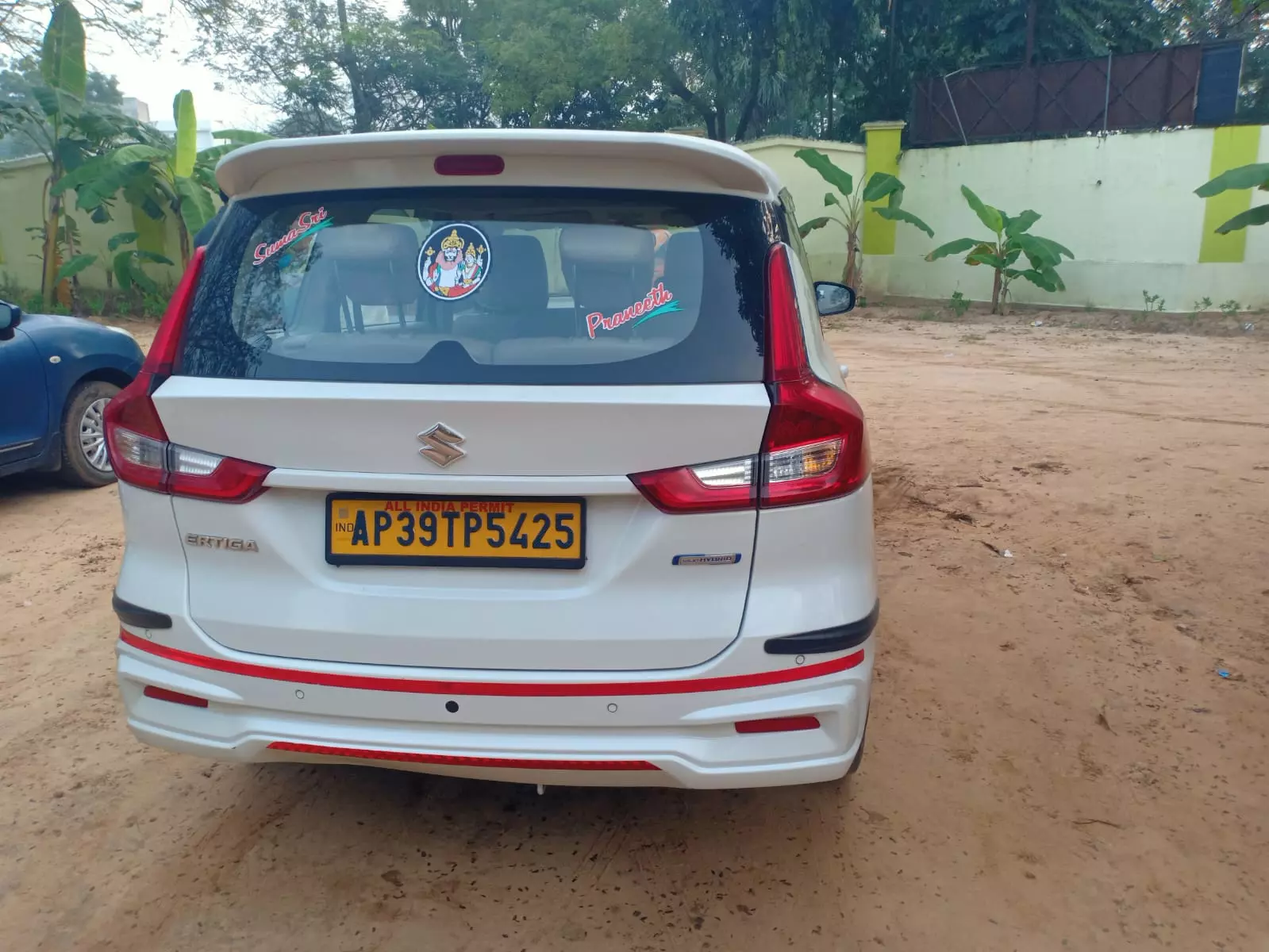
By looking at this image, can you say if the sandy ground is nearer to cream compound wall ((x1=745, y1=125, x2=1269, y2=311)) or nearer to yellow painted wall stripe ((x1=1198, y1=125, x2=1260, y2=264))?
yellow painted wall stripe ((x1=1198, y1=125, x2=1260, y2=264))

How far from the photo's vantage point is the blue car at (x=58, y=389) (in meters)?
5.48

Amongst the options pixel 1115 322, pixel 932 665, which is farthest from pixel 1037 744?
pixel 1115 322

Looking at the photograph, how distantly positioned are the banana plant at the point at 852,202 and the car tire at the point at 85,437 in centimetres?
1417

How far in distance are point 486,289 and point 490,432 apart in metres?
0.37

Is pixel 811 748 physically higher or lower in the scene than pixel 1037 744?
higher

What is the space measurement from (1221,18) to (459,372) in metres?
27.2

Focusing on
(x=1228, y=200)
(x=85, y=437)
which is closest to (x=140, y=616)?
(x=85, y=437)

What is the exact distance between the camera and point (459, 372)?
2133 millimetres

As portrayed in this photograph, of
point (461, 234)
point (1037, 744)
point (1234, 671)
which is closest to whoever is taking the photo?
point (461, 234)

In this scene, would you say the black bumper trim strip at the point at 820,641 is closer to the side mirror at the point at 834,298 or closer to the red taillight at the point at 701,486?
the red taillight at the point at 701,486

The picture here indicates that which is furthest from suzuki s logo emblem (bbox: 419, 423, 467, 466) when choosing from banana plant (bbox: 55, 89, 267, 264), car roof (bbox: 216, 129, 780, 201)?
banana plant (bbox: 55, 89, 267, 264)

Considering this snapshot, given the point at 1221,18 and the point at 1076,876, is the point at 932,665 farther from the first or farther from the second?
the point at 1221,18

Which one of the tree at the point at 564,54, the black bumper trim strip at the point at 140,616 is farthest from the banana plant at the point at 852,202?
the black bumper trim strip at the point at 140,616

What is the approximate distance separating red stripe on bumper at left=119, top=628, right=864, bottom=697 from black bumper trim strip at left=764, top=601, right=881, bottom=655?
0.11ft
